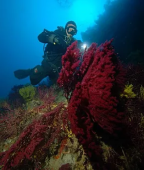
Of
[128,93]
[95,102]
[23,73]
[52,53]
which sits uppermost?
[23,73]

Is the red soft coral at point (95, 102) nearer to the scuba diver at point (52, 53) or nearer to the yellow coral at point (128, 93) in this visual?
the yellow coral at point (128, 93)

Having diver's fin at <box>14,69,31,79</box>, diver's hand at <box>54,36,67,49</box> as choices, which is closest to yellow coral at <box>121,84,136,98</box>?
diver's hand at <box>54,36,67,49</box>

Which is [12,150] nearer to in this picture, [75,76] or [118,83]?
[75,76]

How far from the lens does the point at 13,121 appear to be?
2.99 m

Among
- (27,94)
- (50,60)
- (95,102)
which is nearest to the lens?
(95,102)

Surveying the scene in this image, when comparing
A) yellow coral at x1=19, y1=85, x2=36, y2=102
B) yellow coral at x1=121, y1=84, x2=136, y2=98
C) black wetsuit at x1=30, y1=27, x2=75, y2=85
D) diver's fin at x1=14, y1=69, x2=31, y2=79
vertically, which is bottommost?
yellow coral at x1=121, y1=84, x2=136, y2=98

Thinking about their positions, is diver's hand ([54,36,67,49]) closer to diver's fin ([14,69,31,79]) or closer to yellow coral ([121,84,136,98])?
diver's fin ([14,69,31,79])

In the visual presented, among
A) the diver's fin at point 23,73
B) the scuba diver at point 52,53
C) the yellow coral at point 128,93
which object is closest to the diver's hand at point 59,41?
the scuba diver at point 52,53

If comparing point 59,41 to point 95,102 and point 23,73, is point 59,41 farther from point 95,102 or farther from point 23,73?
point 95,102

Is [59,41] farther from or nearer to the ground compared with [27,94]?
farther from the ground

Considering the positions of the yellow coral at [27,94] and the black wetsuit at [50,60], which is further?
the black wetsuit at [50,60]

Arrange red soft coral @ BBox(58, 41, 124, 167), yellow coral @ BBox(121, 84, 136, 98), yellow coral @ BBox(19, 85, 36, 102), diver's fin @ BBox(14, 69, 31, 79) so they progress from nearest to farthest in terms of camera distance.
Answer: red soft coral @ BBox(58, 41, 124, 167) → yellow coral @ BBox(121, 84, 136, 98) → yellow coral @ BBox(19, 85, 36, 102) → diver's fin @ BBox(14, 69, 31, 79)

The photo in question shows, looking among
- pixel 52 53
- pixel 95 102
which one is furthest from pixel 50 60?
pixel 95 102

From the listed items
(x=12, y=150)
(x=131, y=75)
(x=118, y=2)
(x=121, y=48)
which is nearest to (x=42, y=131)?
(x=12, y=150)
